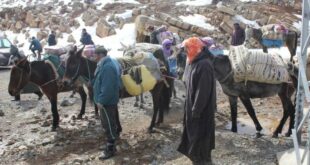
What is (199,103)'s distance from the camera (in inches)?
197

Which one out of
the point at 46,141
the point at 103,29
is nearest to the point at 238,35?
the point at 103,29

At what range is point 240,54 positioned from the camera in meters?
7.50

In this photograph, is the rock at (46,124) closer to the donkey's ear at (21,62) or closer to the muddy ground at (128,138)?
the muddy ground at (128,138)

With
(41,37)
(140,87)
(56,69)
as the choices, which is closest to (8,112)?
(56,69)

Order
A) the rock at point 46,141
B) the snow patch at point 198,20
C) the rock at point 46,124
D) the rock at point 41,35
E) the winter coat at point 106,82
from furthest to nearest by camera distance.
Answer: the rock at point 41,35 → the snow patch at point 198,20 → the rock at point 46,124 → the rock at point 46,141 → the winter coat at point 106,82

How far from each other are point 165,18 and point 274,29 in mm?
8864

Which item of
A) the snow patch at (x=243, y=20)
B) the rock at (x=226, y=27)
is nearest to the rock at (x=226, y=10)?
the snow patch at (x=243, y=20)

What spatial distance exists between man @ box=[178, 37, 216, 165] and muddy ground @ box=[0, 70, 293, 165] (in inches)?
37.4

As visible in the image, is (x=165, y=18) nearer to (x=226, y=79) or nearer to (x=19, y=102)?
(x=19, y=102)

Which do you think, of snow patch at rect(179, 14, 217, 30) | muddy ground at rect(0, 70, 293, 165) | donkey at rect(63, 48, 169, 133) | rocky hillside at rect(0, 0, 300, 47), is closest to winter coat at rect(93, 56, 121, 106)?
muddy ground at rect(0, 70, 293, 165)

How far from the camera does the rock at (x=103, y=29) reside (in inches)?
958

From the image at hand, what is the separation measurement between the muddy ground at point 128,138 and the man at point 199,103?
95 centimetres

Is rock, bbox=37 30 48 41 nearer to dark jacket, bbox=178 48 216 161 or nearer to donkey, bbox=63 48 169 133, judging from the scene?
donkey, bbox=63 48 169 133

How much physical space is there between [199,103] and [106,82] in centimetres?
190
